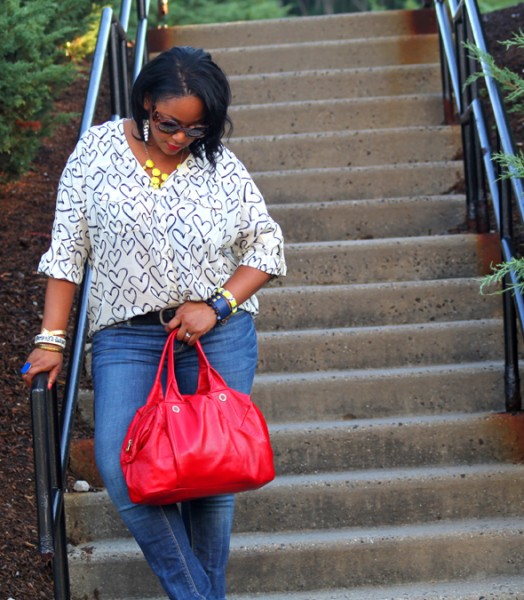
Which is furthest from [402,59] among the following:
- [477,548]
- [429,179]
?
[477,548]

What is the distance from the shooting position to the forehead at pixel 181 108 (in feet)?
10.2

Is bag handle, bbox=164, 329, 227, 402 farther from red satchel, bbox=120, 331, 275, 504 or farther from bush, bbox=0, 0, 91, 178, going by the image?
bush, bbox=0, 0, 91, 178

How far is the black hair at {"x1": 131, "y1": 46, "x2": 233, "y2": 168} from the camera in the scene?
311 centimetres

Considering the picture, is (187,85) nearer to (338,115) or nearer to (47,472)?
(47,472)

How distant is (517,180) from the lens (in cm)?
436

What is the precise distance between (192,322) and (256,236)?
0.37 metres

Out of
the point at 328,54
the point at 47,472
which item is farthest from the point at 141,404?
the point at 328,54

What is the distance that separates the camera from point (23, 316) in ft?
16.9

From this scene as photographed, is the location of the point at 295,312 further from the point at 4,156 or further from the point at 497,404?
the point at 4,156

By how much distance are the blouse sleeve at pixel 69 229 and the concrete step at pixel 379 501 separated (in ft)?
4.41

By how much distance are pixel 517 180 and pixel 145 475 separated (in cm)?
211

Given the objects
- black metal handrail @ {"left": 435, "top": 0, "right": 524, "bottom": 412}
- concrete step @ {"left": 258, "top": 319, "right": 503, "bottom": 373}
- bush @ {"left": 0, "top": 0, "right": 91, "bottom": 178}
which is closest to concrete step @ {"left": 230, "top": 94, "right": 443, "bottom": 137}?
black metal handrail @ {"left": 435, "top": 0, "right": 524, "bottom": 412}

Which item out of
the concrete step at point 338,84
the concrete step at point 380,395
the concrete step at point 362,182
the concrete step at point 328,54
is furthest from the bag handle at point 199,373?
the concrete step at point 328,54

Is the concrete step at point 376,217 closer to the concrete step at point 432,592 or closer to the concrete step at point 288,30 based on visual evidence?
the concrete step at point 288,30
